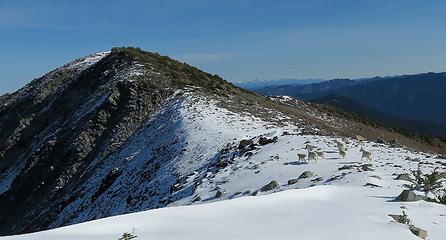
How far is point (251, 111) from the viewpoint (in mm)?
32844

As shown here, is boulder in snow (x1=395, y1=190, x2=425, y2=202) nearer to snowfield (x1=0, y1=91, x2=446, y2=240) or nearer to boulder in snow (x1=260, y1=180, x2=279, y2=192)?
snowfield (x1=0, y1=91, x2=446, y2=240)

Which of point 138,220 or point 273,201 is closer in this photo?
point 138,220

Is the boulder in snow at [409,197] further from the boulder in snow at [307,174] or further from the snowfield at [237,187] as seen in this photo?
the boulder in snow at [307,174]

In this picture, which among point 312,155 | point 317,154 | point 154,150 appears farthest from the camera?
point 154,150

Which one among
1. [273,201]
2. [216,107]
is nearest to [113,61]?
[216,107]

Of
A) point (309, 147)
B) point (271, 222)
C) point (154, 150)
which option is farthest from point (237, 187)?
point (154, 150)

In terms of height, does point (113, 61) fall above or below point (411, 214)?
above

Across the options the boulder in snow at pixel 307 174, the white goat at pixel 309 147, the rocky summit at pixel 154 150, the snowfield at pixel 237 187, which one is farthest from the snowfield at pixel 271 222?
the white goat at pixel 309 147

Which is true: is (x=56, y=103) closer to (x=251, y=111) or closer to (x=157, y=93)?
(x=157, y=93)

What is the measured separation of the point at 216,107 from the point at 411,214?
23.3 m

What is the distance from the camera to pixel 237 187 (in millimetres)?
16328

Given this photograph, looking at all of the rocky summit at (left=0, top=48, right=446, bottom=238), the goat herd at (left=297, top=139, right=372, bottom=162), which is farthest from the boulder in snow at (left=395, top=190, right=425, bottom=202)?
the goat herd at (left=297, top=139, right=372, bottom=162)

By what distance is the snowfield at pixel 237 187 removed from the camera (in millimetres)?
7930

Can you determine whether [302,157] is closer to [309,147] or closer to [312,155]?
[312,155]
